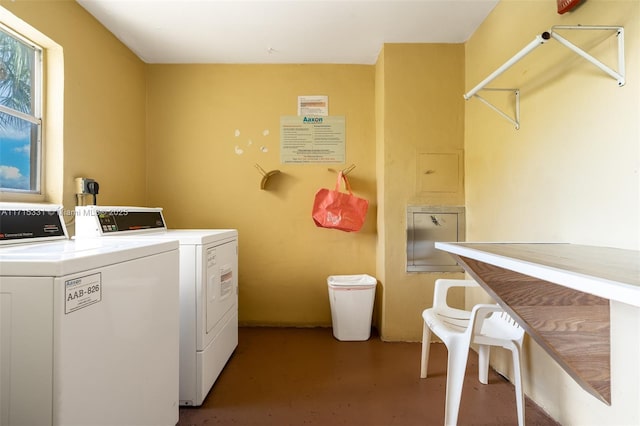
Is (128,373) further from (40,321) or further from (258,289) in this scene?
(258,289)

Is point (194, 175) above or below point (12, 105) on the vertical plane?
below

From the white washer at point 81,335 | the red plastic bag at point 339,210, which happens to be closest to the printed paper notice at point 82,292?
the white washer at point 81,335

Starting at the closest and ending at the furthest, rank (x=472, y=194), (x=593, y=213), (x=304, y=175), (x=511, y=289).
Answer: (x=511, y=289)
(x=593, y=213)
(x=472, y=194)
(x=304, y=175)

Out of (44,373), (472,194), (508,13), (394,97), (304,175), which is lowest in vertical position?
(44,373)

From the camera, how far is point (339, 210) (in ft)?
7.89

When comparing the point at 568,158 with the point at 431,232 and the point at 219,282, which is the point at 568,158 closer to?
the point at 431,232

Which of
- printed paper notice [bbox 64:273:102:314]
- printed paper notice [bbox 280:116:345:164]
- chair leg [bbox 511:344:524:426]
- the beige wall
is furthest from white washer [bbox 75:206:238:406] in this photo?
the beige wall

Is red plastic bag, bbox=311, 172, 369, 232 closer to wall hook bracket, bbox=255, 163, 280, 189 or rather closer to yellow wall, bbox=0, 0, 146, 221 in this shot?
wall hook bracket, bbox=255, 163, 280, 189

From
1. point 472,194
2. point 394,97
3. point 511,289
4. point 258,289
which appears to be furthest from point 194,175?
point 511,289

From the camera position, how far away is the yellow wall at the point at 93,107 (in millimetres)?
1795

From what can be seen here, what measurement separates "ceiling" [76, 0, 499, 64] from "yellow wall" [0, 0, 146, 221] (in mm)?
173

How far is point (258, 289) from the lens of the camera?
→ 2.68 m

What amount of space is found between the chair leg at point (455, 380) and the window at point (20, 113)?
7.96ft

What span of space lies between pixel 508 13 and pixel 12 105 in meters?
2.89
